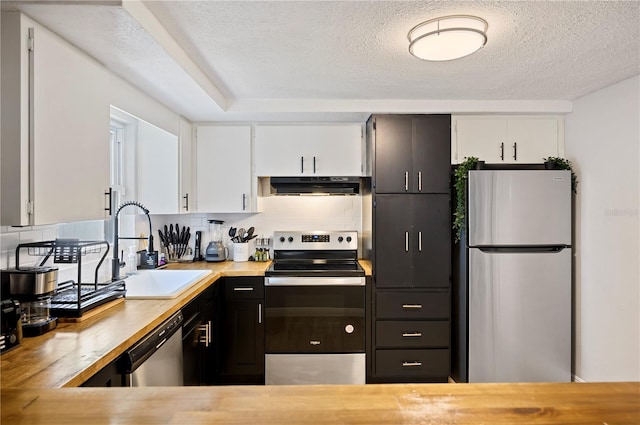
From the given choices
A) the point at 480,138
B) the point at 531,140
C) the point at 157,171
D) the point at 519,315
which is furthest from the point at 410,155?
the point at 157,171

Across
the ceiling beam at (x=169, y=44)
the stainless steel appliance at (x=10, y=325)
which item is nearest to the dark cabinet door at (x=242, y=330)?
the ceiling beam at (x=169, y=44)

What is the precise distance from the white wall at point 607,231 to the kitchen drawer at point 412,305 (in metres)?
1.03

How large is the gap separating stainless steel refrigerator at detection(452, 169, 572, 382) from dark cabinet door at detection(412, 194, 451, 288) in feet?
0.56

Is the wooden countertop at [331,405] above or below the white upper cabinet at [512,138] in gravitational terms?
below

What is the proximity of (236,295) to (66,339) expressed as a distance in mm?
1466

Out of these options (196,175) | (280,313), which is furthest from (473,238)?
(196,175)

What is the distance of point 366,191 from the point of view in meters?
3.30

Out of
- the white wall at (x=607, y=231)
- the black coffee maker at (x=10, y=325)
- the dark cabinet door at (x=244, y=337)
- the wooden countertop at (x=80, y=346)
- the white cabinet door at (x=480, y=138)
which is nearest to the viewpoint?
the wooden countertop at (x=80, y=346)

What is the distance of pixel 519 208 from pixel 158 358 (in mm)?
2574

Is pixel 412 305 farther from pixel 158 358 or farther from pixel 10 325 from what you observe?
pixel 10 325

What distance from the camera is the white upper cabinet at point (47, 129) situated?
1315 mm

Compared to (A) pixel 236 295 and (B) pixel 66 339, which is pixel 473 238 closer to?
(A) pixel 236 295

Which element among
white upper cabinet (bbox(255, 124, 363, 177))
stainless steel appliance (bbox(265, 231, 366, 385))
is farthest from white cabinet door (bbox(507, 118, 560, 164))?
stainless steel appliance (bbox(265, 231, 366, 385))

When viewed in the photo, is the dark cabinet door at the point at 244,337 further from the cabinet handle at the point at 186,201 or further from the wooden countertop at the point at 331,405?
the wooden countertop at the point at 331,405
